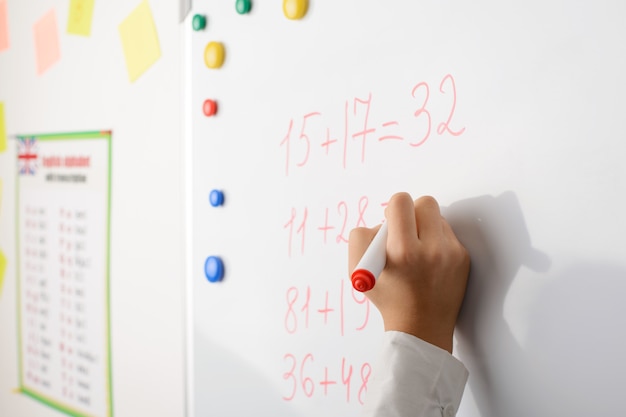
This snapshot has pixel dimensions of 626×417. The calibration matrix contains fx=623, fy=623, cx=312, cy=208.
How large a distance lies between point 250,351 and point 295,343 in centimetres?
7

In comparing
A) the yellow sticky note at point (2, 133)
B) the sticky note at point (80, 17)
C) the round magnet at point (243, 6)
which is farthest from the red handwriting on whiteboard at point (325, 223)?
the yellow sticky note at point (2, 133)

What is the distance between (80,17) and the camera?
1.06 metres

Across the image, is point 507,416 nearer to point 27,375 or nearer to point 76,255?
A: point 76,255

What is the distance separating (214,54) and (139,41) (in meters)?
0.29

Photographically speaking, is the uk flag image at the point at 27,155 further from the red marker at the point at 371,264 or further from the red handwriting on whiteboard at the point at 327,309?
the red marker at the point at 371,264

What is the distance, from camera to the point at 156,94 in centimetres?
94

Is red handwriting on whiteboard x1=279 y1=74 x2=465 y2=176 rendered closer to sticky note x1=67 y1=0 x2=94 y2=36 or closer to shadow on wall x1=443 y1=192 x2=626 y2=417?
shadow on wall x1=443 y1=192 x2=626 y2=417

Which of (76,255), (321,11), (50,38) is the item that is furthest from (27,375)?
(321,11)

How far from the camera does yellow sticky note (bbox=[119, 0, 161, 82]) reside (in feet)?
3.06

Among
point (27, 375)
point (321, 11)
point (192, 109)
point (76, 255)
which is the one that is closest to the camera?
point (321, 11)

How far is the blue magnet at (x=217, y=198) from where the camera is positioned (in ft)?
2.36

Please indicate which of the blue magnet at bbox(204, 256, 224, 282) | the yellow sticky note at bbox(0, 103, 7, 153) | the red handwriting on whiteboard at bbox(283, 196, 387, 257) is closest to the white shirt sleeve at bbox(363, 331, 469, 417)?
the red handwriting on whiteboard at bbox(283, 196, 387, 257)

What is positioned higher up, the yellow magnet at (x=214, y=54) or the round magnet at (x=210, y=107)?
the yellow magnet at (x=214, y=54)

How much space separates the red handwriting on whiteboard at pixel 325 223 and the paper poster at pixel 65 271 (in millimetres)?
488
